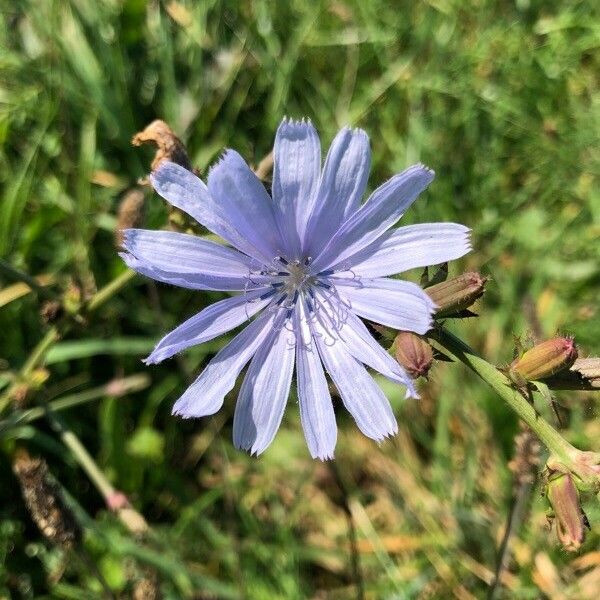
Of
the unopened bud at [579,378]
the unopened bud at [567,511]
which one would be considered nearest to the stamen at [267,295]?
the unopened bud at [579,378]

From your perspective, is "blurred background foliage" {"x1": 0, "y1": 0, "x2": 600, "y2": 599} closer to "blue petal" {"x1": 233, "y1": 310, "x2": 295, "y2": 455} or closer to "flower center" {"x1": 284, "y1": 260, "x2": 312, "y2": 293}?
"blue petal" {"x1": 233, "y1": 310, "x2": 295, "y2": 455}

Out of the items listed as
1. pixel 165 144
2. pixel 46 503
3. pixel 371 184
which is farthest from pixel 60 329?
pixel 371 184

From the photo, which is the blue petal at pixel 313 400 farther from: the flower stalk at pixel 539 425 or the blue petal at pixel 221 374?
the flower stalk at pixel 539 425

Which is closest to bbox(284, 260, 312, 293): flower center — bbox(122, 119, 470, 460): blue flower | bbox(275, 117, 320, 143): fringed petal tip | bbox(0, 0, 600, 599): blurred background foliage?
bbox(122, 119, 470, 460): blue flower

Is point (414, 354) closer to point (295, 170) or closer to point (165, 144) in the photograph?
point (295, 170)

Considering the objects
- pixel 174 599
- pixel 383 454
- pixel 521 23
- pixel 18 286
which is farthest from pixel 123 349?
pixel 521 23

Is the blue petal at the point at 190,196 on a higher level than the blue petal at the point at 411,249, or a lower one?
lower

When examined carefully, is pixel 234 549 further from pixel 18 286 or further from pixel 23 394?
pixel 18 286
